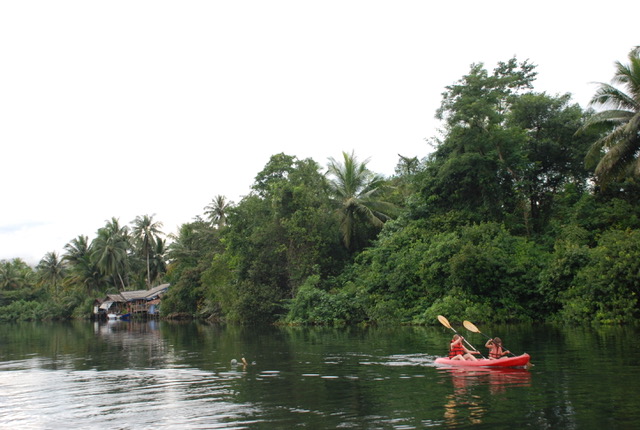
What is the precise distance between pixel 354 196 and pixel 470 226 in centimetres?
1147

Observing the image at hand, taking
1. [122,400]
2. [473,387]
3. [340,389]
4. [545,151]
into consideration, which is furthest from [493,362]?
[545,151]

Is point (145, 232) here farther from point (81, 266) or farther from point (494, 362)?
point (494, 362)

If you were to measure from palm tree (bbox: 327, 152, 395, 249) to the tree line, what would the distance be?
9cm

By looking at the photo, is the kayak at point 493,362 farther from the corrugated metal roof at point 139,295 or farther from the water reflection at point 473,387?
the corrugated metal roof at point 139,295

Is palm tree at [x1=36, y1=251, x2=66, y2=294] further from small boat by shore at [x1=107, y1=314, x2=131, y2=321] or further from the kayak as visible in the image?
the kayak

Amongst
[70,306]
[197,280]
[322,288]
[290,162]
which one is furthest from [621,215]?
[70,306]

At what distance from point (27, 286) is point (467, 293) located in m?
85.7

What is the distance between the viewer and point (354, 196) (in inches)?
1656

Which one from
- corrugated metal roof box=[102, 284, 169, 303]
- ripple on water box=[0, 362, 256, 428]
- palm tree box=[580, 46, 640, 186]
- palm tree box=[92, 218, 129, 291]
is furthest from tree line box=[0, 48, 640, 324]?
palm tree box=[92, 218, 129, 291]

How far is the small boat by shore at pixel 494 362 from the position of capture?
14.0 metres

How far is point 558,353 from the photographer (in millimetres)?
16391

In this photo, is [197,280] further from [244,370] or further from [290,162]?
[244,370]

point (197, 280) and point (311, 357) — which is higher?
point (197, 280)

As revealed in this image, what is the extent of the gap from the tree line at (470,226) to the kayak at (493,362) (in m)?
11.5
